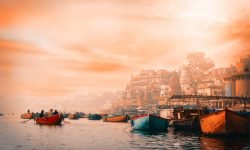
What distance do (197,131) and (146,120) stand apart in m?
9.39

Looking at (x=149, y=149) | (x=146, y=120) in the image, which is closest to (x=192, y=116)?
(x=146, y=120)

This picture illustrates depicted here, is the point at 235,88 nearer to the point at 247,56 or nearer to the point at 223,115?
the point at 247,56

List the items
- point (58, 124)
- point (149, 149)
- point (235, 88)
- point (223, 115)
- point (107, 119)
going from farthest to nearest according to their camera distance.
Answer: point (235, 88)
point (107, 119)
point (58, 124)
point (223, 115)
point (149, 149)

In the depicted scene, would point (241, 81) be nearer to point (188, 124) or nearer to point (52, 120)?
point (188, 124)

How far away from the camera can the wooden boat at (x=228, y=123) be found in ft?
133

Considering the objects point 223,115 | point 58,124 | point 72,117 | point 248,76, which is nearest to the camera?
point 223,115

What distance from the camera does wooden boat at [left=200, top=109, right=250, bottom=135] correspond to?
40500 millimetres

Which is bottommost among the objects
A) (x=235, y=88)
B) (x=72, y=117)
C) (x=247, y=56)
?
(x=72, y=117)

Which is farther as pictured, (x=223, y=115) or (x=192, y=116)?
(x=192, y=116)

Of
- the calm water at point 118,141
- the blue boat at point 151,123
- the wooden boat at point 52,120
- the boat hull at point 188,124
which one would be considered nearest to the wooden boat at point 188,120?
the boat hull at point 188,124

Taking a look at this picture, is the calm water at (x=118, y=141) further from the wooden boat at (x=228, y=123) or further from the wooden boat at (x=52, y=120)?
the wooden boat at (x=52, y=120)

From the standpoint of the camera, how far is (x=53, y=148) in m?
31.9

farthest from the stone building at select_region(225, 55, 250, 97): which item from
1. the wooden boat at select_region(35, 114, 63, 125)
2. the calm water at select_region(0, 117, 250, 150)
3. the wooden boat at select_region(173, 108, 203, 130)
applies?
the calm water at select_region(0, 117, 250, 150)

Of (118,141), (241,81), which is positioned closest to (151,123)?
(118,141)
